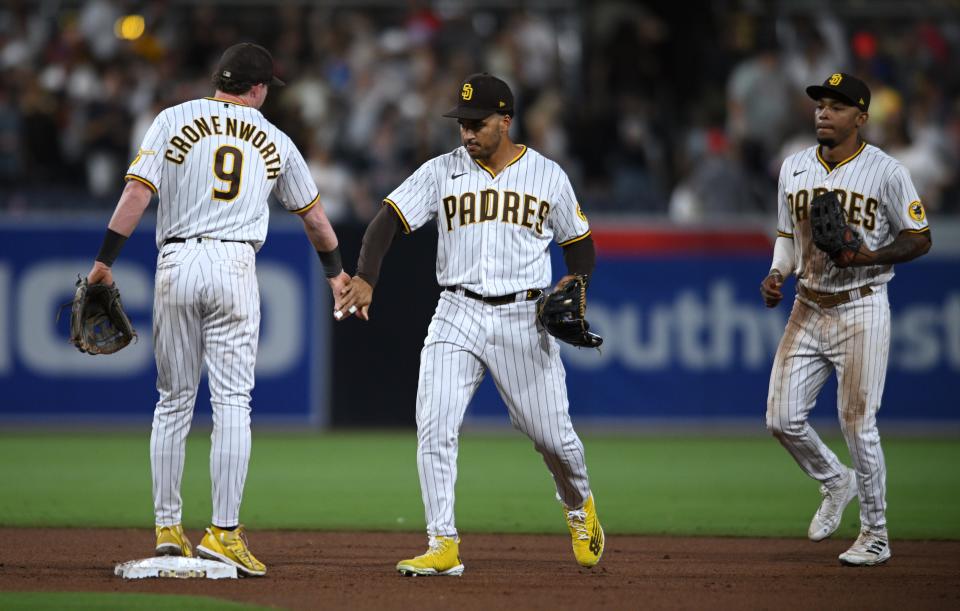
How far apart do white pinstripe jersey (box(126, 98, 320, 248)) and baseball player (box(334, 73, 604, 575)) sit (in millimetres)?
610

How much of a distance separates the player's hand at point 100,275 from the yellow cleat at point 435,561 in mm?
1842

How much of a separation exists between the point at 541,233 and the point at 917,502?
4003mm

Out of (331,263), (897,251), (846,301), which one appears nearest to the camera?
(331,263)

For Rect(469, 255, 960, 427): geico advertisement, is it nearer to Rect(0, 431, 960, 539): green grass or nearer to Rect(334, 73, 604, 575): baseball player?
Rect(0, 431, 960, 539): green grass

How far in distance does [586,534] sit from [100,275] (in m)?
2.54

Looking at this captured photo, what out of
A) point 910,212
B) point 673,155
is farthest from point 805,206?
point 673,155

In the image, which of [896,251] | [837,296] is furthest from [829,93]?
[837,296]

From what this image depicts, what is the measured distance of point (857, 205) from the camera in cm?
717

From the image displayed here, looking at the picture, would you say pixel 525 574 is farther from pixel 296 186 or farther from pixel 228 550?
pixel 296 186

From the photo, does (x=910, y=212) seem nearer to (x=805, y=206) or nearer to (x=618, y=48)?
(x=805, y=206)

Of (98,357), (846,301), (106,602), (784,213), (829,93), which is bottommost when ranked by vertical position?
(106,602)

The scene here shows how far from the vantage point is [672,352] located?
1330 cm

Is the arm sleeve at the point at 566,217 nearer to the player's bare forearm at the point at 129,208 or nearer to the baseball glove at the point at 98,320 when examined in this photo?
the player's bare forearm at the point at 129,208

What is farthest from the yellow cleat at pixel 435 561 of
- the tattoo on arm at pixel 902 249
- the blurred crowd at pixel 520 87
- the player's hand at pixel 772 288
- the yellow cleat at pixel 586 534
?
the blurred crowd at pixel 520 87
